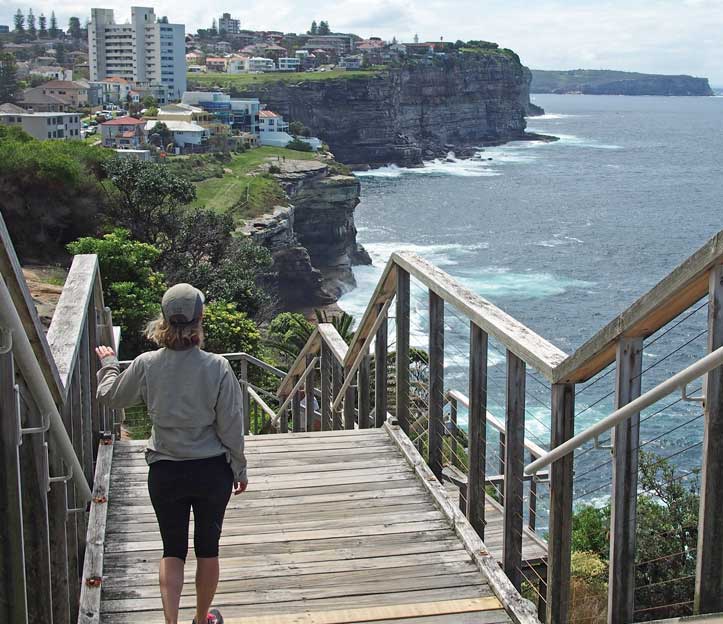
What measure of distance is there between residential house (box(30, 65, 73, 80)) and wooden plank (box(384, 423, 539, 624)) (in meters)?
163

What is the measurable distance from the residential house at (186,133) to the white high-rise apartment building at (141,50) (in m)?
60.1

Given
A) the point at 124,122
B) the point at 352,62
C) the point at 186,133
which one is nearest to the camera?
the point at 124,122

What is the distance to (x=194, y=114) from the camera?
108 metres

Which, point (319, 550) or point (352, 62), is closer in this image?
point (319, 550)

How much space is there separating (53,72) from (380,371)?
176 meters

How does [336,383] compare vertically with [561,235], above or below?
above

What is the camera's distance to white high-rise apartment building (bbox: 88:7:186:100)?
535 feet

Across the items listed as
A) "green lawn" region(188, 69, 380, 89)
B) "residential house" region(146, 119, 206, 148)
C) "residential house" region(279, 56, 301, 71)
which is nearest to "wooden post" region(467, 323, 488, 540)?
"residential house" region(146, 119, 206, 148)

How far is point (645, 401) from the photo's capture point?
2711 millimetres

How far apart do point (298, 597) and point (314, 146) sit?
106m

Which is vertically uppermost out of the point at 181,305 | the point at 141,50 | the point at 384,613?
the point at 141,50

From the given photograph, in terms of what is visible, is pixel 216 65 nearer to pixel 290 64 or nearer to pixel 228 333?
pixel 290 64

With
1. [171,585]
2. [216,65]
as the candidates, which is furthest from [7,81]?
[171,585]

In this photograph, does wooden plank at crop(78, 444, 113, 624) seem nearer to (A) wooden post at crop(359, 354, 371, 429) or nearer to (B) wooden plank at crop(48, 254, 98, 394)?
(B) wooden plank at crop(48, 254, 98, 394)
